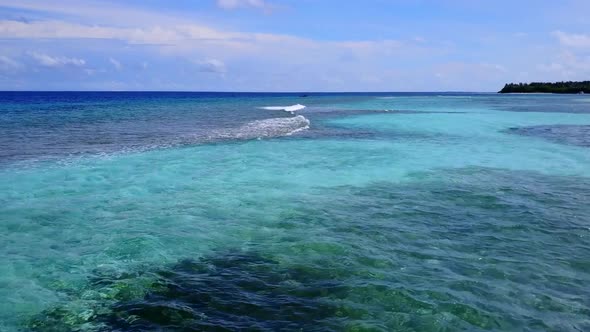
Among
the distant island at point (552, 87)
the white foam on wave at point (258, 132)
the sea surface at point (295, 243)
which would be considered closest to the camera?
the sea surface at point (295, 243)

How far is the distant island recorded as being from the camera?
14488 cm

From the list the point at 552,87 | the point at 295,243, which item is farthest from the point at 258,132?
the point at 552,87

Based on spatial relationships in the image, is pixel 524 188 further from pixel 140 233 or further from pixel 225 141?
pixel 225 141

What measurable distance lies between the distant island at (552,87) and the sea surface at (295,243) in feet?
466

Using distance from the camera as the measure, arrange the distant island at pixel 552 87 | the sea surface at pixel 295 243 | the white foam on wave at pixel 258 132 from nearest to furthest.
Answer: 1. the sea surface at pixel 295 243
2. the white foam on wave at pixel 258 132
3. the distant island at pixel 552 87

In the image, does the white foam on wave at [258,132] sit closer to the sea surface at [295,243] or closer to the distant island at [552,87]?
the sea surface at [295,243]

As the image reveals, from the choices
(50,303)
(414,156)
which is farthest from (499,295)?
(414,156)

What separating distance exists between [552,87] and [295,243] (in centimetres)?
16670

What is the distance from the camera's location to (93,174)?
18.2m

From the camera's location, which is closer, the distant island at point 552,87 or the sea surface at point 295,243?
the sea surface at point 295,243

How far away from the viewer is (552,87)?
508ft

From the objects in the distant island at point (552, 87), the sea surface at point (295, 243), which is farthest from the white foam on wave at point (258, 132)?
the distant island at point (552, 87)

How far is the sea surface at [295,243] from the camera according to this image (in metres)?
7.50

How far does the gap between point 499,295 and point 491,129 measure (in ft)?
102
